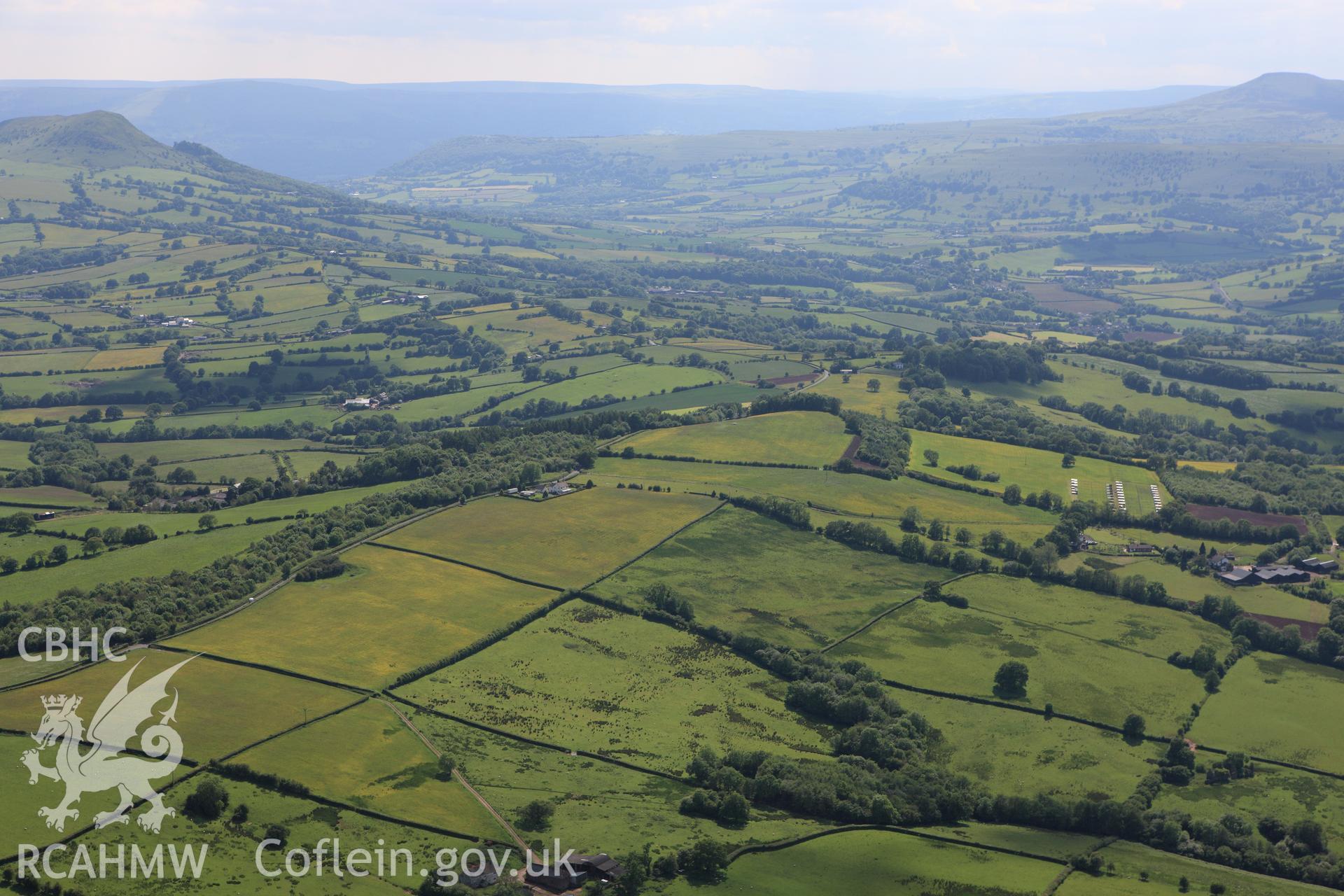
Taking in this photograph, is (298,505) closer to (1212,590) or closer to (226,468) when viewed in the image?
(226,468)

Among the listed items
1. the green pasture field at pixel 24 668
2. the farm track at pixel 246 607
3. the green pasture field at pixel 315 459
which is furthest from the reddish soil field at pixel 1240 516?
the green pasture field at pixel 24 668

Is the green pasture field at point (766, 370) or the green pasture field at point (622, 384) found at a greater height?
the green pasture field at point (766, 370)

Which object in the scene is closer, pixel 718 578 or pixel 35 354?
pixel 718 578

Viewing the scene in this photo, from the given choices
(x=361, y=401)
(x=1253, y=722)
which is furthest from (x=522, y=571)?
(x=361, y=401)

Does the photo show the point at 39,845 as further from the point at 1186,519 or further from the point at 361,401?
the point at 361,401

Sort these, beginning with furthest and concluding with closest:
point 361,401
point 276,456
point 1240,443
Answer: point 361,401, point 1240,443, point 276,456

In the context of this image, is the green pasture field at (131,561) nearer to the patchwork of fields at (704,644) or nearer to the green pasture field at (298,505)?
the patchwork of fields at (704,644)

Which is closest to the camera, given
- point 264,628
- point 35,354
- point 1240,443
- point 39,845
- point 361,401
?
point 39,845
